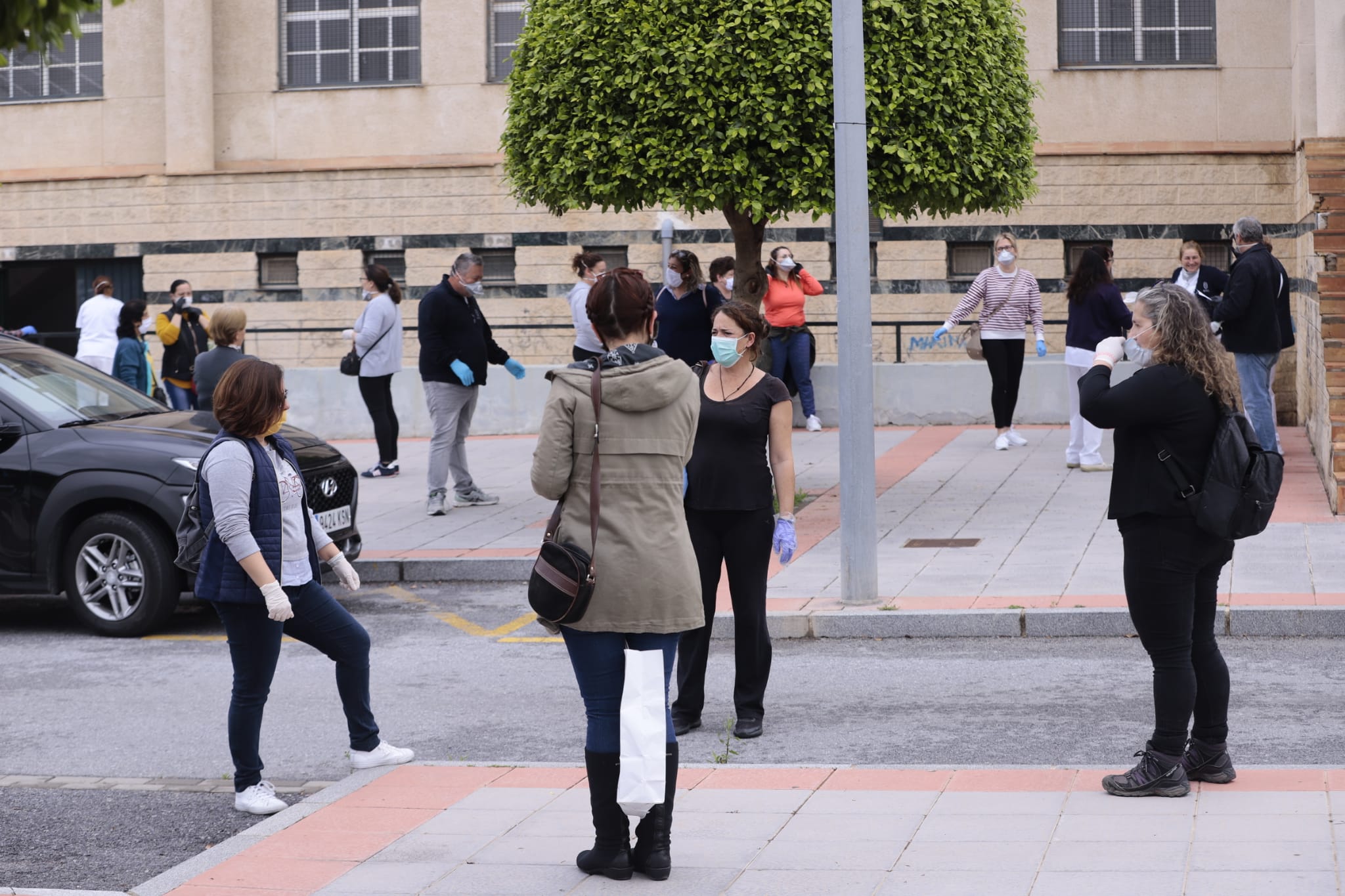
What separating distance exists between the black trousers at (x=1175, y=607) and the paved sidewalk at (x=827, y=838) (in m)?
0.24

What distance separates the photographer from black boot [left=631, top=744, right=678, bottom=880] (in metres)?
4.97

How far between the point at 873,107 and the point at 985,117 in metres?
0.93

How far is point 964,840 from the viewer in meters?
5.20

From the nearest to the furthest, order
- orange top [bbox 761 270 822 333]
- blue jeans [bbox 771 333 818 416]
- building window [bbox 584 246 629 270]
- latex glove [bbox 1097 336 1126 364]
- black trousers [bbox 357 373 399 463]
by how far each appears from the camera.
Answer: latex glove [bbox 1097 336 1126 364] < black trousers [bbox 357 373 399 463] < orange top [bbox 761 270 822 333] < blue jeans [bbox 771 333 818 416] < building window [bbox 584 246 629 270]

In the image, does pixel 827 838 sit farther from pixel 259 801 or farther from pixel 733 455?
pixel 259 801

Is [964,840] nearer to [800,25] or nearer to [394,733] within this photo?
[394,733]

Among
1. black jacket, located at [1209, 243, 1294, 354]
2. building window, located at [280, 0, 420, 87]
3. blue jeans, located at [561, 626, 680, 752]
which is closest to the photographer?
blue jeans, located at [561, 626, 680, 752]

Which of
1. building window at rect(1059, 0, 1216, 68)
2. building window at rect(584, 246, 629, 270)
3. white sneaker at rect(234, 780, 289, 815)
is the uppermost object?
building window at rect(1059, 0, 1216, 68)

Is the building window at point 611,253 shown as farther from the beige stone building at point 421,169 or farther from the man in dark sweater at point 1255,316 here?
the man in dark sweater at point 1255,316

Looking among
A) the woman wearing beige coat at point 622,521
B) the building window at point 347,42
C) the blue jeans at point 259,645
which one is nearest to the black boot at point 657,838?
the woman wearing beige coat at point 622,521

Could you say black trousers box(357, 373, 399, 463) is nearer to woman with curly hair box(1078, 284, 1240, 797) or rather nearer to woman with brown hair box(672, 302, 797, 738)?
woman with brown hair box(672, 302, 797, 738)

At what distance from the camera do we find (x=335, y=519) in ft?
33.2

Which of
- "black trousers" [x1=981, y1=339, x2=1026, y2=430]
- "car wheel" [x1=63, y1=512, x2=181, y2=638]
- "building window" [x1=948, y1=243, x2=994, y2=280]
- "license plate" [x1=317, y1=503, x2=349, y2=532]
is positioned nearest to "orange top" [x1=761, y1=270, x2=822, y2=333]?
"black trousers" [x1=981, y1=339, x2=1026, y2=430]

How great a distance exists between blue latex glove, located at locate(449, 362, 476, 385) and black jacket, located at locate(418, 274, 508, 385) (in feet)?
0.19
